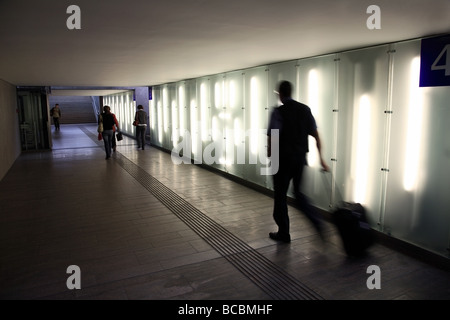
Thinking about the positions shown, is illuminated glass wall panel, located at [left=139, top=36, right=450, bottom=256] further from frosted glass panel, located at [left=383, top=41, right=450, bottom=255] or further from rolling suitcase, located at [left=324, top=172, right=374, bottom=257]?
rolling suitcase, located at [left=324, top=172, right=374, bottom=257]

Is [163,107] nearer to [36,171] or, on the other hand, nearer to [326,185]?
[36,171]

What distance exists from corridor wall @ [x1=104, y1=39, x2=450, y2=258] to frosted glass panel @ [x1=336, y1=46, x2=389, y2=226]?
0.01 m

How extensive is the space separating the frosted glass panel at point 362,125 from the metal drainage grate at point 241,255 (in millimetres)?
1856

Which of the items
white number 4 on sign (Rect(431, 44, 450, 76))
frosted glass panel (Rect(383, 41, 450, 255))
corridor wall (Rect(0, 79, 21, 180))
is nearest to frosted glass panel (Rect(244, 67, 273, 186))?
frosted glass panel (Rect(383, 41, 450, 255))

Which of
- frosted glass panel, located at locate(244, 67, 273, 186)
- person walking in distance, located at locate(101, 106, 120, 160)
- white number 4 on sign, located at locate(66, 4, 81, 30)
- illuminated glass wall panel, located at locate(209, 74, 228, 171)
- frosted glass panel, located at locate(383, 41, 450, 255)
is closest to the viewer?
white number 4 on sign, located at locate(66, 4, 81, 30)

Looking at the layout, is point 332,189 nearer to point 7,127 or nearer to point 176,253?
point 176,253

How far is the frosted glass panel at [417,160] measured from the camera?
3.87 m

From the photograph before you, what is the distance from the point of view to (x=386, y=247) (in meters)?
4.41

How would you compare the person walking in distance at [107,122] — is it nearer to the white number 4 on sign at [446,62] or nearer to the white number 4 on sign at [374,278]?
the white number 4 on sign at [374,278]

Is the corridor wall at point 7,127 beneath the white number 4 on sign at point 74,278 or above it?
above

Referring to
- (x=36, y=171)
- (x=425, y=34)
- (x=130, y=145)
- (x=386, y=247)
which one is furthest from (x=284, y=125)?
(x=130, y=145)

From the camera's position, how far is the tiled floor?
339 cm

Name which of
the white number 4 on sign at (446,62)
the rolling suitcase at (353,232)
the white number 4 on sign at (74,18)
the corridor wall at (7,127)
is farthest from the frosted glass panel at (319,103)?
the corridor wall at (7,127)
